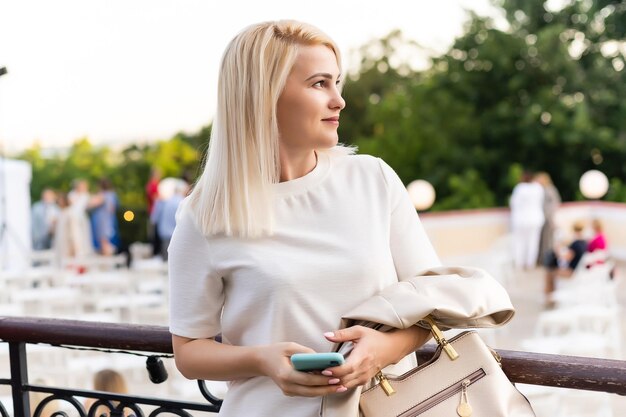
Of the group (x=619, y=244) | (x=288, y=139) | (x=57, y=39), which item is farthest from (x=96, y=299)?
(x=57, y=39)

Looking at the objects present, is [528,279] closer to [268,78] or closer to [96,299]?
[96,299]

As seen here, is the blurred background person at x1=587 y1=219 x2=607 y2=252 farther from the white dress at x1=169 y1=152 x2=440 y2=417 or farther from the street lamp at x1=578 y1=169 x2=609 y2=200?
the white dress at x1=169 y1=152 x2=440 y2=417

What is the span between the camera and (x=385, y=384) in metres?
1.69

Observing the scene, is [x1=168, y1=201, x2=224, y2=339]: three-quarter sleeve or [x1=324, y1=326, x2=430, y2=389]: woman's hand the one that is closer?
[x1=324, y1=326, x2=430, y2=389]: woman's hand

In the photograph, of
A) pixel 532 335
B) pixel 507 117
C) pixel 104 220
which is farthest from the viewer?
pixel 507 117

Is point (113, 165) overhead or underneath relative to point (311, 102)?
underneath

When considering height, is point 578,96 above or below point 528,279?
above

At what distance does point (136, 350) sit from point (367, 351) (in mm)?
1081

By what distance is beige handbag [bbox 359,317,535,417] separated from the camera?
5.50ft

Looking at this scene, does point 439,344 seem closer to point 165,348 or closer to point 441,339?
point 441,339

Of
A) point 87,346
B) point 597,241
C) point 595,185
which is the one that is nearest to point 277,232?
point 87,346

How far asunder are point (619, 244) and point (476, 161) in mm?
13723

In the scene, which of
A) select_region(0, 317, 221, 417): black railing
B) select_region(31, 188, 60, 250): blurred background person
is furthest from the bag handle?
select_region(31, 188, 60, 250): blurred background person

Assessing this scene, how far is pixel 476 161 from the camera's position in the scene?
32.2 m
